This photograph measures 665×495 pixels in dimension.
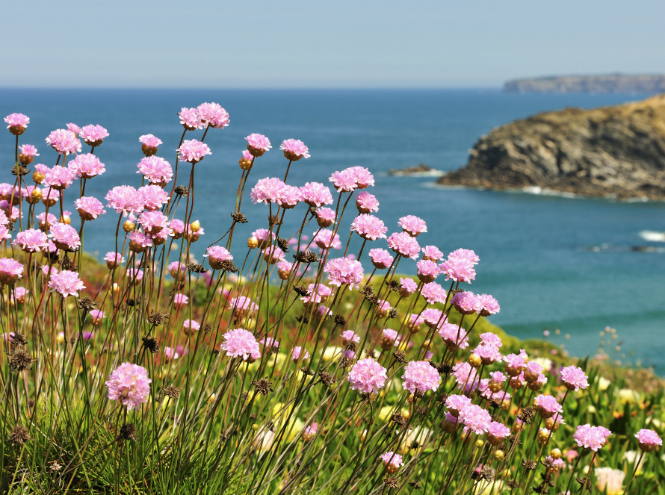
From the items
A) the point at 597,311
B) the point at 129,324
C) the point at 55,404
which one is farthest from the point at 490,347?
the point at 597,311

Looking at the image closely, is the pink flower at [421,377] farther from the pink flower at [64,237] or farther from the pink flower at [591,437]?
the pink flower at [64,237]

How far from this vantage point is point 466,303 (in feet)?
8.95

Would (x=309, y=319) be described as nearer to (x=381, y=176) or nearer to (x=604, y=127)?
(x=604, y=127)

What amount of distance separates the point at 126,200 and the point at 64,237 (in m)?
0.31

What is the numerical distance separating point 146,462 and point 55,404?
68 cm

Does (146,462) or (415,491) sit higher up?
(146,462)

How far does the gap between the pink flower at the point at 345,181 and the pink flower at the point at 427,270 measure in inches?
19.6

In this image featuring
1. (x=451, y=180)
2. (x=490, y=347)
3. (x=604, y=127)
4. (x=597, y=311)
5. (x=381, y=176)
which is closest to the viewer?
(x=490, y=347)

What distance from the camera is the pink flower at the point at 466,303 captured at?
8.92 feet

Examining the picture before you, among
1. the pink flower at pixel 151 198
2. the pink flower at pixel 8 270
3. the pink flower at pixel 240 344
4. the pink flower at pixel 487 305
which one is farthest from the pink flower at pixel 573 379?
the pink flower at pixel 8 270

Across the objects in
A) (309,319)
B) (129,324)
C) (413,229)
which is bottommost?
(129,324)

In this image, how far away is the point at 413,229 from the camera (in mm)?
2957

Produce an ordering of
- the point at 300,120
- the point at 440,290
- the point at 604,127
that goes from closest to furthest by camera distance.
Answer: the point at 440,290 < the point at 604,127 < the point at 300,120

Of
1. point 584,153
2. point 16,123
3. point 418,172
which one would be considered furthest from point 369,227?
point 418,172
